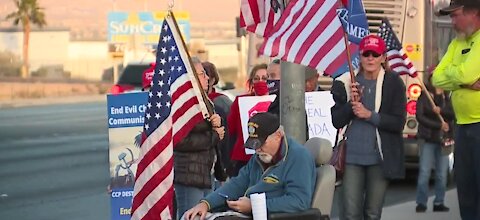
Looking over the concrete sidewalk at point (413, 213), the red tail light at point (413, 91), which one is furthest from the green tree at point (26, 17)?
the concrete sidewalk at point (413, 213)

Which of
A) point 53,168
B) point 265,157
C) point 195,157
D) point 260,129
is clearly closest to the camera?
point 260,129

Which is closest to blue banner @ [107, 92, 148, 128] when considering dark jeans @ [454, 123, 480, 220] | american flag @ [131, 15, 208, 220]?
american flag @ [131, 15, 208, 220]

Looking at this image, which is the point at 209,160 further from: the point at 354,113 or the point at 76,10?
the point at 76,10

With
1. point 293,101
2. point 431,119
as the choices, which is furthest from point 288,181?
point 431,119

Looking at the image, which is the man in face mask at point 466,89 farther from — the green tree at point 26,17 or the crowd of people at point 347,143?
the green tree at point 26,17

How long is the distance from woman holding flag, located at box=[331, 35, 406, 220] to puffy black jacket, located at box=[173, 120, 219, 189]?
1.04 meters

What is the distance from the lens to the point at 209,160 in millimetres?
8992

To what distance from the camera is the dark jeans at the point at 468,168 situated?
785cm

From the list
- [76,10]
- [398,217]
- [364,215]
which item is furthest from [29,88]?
[364,215]

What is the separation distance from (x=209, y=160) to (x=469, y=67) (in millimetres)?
2351

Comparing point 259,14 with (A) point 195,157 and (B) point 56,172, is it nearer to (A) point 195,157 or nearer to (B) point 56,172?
(A) point 195,157

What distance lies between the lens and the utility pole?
768cm

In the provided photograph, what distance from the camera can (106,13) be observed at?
85.8 metres

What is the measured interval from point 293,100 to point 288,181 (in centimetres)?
84
